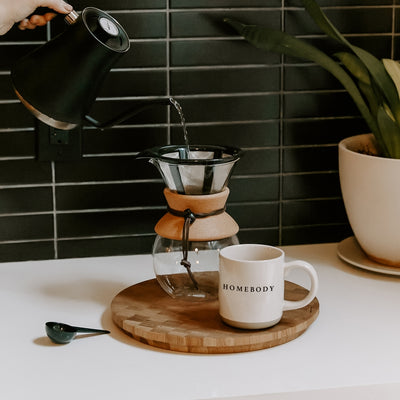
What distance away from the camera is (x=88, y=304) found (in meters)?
1.29

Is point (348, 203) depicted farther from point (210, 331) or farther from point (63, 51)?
point (63, 51)

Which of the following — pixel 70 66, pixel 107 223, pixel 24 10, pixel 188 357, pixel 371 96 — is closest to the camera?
pixel 188 357

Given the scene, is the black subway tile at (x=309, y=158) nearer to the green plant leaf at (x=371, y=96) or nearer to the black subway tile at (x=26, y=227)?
the green plant leaf at (x=371, y=96)

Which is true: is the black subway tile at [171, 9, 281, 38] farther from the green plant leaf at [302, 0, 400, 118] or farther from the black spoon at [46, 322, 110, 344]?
the black spoon at [46, 322, 110, 344]

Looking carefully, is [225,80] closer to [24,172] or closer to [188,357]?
[24,172]

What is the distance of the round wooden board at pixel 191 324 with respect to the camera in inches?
43.7

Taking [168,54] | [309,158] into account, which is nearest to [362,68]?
[309,158]

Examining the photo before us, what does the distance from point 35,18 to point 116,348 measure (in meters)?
0.61

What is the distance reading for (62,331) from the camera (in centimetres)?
113

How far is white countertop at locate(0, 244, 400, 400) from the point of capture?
1002mm

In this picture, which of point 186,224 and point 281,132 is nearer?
point 186,224

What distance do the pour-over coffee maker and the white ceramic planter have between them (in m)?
0.23

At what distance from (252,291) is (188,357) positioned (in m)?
0.13

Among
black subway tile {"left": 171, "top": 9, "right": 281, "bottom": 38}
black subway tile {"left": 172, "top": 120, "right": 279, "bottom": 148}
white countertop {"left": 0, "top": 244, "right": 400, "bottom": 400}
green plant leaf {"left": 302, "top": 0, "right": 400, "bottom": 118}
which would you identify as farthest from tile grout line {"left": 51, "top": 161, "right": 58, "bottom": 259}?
green plant leaf {"left": 302, "top": 0, "right": 400, "bottom": 118}
